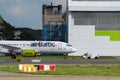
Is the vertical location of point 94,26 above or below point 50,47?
above

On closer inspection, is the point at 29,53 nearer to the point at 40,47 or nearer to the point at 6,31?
the point at 40,47

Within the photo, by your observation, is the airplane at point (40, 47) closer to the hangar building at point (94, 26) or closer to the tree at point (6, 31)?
the hangar building at point (94, 26)

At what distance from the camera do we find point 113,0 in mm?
89688

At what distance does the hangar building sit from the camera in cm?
8769

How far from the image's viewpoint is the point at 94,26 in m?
88.2

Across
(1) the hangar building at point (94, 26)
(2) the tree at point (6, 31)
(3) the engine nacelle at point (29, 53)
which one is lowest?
(2) the tree at point (6, 31)

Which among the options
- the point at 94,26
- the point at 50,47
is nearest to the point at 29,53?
the point at 50,47

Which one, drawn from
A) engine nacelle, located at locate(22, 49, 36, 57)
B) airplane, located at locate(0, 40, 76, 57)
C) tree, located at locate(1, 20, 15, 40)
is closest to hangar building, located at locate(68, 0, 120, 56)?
airplane, located at locate(0, 40, 76, 57)

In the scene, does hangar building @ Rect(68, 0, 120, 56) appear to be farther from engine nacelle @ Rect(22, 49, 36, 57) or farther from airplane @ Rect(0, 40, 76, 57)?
engine nacelle @ Rect(22, 49, 36, 57)

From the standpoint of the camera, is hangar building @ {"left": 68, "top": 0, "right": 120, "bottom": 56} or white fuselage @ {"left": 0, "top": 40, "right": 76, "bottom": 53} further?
hangar building @ {"left": 68, "top": 0, "right": 120, "bottom": 56}

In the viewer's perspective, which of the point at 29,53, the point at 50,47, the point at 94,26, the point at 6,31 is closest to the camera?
the point at 29,53

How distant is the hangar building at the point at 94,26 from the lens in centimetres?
8769

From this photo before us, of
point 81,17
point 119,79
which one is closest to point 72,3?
point 81,17

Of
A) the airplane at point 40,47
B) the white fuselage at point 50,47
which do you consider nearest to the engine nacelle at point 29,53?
the airplane at point 40,47
